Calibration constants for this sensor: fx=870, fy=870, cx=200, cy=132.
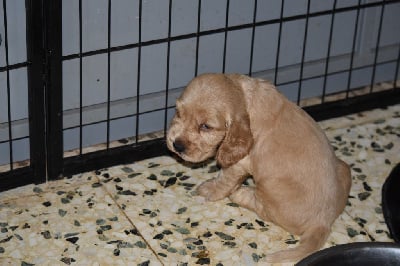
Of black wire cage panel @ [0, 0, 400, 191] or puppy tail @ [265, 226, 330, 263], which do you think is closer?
puppy tail @ [265, 226, 330, 263]

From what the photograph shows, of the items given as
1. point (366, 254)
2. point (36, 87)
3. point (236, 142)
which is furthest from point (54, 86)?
point (366, 254)

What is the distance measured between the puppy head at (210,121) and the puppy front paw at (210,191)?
1.23 ft

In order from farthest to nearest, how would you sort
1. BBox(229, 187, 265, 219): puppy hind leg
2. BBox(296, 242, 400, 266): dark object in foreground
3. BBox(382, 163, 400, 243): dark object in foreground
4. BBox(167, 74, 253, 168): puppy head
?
BBox(229, 187, 265, 219): puppy hind leg → BBox(382, 163, 400, 243): dark object in foreground → BBox(167, 74, 253, 168): puppy head → BBox(296, 242, 400, 266): dark object in foreground

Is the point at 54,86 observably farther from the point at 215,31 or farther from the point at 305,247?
the point at 305,247

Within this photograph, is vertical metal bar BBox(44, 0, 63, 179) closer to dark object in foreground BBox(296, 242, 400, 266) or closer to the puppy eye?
the puppy eye

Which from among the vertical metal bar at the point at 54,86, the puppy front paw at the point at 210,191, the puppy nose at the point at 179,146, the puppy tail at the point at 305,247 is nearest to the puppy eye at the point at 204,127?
the puppy nose at the point at 179,146

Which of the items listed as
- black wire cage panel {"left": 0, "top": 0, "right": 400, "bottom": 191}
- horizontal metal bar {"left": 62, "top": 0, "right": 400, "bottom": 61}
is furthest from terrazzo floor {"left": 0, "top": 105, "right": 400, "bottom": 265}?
horizontal metal bar {"left": 62, "top": 0, "right": 400, "bottom": 61}

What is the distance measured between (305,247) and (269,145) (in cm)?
46

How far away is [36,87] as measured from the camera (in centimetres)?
390

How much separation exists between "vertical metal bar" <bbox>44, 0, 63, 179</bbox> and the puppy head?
23.2 inches

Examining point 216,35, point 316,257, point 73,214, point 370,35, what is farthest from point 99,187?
point 370,35

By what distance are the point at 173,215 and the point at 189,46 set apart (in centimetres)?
91

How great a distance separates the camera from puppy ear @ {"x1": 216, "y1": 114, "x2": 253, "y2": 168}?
3717 mm

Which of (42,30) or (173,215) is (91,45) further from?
(173,215)
